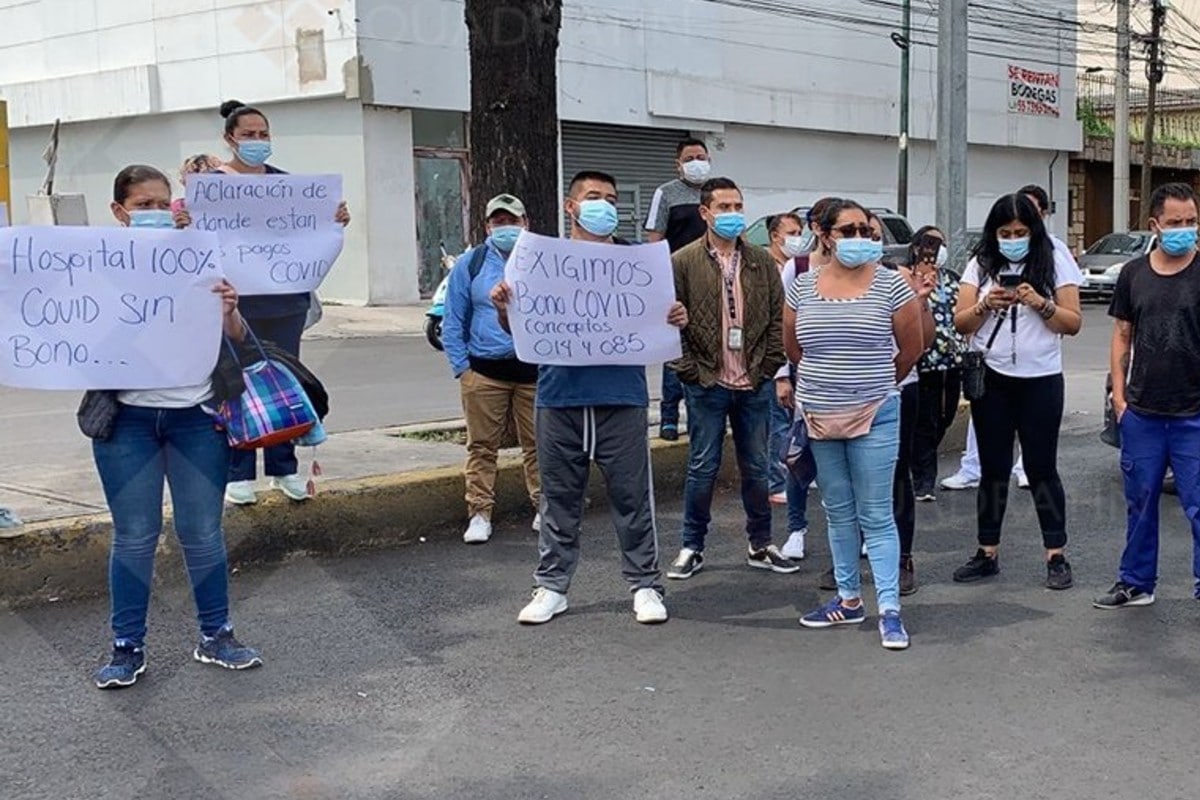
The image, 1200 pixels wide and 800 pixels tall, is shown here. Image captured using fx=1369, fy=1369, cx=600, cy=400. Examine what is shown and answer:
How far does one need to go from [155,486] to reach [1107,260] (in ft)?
86.4

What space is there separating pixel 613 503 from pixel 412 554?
5.01ft

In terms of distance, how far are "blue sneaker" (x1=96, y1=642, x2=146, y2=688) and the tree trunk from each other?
13.1 feet

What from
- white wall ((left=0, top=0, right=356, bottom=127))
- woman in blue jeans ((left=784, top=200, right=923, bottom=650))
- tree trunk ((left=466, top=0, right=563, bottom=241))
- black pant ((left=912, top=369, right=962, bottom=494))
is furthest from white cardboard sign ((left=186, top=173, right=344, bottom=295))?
white wall ((left=0, top=0, right=356, bottom=127))

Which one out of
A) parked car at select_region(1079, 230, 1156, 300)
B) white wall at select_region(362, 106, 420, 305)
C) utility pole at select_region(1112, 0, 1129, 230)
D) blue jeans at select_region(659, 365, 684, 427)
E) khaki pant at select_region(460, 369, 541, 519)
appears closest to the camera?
khaki pant at select_region(460, 369, 541, 519)

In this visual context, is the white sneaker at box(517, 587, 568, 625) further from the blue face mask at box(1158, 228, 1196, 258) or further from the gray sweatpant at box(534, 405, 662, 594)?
the blue face mask at box(1158, 228, 1196, 258)

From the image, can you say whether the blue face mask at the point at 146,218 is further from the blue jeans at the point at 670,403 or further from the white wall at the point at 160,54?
the white wall at the point at 160,54

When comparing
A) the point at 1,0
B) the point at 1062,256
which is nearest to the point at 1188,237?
the point at 1062,256

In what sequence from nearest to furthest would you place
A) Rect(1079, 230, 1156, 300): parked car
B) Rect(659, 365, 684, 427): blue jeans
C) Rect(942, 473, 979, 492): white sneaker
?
Rect(942, 473, 979, 492): white sneaker < Rect(659, 365, 684, 427): blue jeans < Rect(1079, 230, 1156, 300): parked car

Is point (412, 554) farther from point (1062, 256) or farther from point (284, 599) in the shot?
point (1062, 256)

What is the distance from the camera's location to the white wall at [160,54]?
22.5m

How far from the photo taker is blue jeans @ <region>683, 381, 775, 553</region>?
20.4 ft

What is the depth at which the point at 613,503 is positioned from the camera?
5.77 meters

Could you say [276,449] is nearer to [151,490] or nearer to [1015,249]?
[151,490]

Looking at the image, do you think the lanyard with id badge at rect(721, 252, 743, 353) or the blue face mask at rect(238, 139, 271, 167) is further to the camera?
the blue face mask at rect(238, 139, 271, 167)
